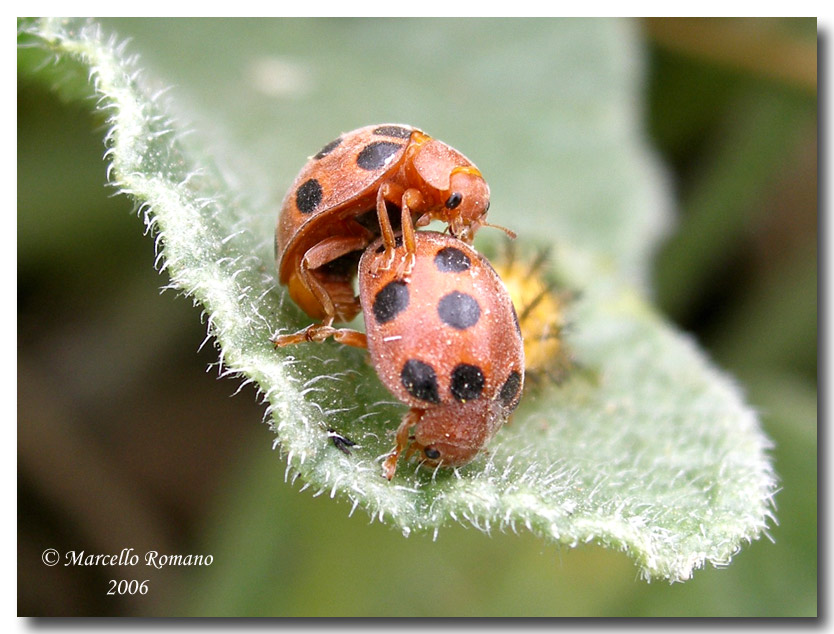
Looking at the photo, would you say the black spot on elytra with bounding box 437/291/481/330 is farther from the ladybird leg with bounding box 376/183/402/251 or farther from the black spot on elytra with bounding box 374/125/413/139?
the black spot on elytra with bounding box 374/125/413/139

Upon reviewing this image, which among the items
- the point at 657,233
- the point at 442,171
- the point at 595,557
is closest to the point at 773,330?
the point at 657,233

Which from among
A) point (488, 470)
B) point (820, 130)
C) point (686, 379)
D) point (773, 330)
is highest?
point (820, 130)

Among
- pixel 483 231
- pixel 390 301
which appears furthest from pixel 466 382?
pixel 483 231

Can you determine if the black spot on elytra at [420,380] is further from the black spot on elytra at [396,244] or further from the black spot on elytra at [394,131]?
the black spot on elytra at [394,131]

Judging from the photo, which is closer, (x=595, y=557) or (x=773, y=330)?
(x=595, y=557)

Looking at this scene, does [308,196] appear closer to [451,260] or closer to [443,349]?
[451,260]

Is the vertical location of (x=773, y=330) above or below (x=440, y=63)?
below
